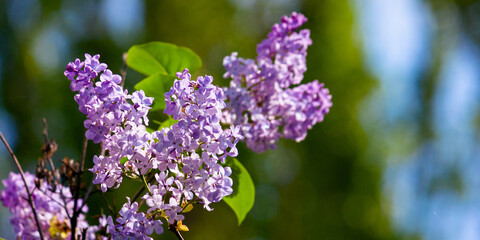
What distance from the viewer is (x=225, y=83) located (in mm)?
6938

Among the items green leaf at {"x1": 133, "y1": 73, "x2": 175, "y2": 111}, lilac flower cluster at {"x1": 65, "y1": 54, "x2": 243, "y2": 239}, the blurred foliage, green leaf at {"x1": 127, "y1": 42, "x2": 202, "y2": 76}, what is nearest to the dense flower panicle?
lilac flower cluster at {"x1": 65, "y1": 54, "x2": 243, "y2": 239}

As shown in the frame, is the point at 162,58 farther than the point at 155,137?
Yes

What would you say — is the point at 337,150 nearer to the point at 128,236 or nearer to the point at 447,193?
the point at 447,193

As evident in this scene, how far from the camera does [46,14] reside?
7828mm

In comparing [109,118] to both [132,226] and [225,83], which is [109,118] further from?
[225,83]

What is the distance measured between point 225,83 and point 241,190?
242 inches

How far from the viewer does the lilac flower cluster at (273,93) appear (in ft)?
2.69

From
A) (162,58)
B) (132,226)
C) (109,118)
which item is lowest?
(132,226)

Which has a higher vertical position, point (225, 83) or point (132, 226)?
point (225, 83)

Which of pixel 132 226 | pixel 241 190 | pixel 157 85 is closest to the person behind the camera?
pixel 132 226

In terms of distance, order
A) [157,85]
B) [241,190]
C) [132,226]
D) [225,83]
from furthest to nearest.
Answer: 1. [225,83]
2. [241,190]
3. [157,85]
4. [132,226]

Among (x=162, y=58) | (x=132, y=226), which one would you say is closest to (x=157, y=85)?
(x=162, y=58)

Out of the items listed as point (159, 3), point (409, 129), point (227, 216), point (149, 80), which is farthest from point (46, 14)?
point (149, 80)

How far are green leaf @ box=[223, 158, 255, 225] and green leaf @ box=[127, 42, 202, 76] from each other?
0.62ft
